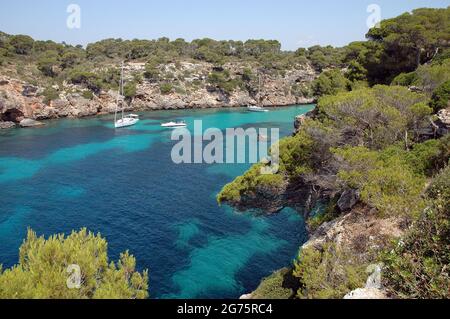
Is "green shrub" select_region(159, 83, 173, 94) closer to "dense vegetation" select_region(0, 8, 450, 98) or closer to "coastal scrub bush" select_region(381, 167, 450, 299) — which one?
"dense vegetation" select_region(0, 8, 450, 98)

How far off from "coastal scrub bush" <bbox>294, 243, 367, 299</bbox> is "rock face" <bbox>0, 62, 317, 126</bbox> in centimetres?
6975

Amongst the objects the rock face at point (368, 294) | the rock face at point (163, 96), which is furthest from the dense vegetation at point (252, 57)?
the rock face at point (368, 294)

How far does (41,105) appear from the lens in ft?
247

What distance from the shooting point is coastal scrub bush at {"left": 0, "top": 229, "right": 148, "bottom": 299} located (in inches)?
368

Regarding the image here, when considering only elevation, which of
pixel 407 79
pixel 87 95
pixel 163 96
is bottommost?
pixel 407 79

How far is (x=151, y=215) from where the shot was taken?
29.7 m

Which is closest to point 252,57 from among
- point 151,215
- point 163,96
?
point 163,96

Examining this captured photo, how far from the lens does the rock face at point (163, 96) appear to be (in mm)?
71250

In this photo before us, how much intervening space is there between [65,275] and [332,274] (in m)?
7.85

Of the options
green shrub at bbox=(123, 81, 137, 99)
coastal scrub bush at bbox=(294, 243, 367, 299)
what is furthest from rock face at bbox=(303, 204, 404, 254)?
green shrub at bbox=(123, 81, 137, 99)

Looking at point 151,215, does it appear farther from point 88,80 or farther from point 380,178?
point 88,80

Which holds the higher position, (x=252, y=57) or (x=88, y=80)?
(x=252, y=57)
